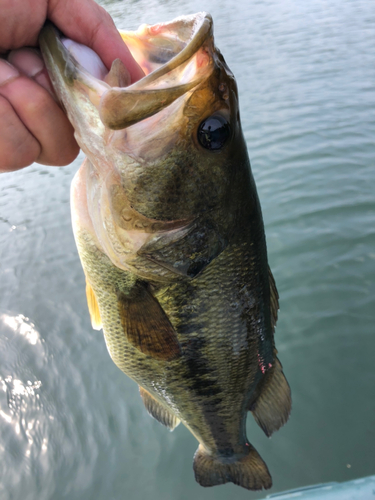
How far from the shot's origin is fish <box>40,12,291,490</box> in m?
1.12

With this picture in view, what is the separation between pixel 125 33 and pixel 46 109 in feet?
1.42

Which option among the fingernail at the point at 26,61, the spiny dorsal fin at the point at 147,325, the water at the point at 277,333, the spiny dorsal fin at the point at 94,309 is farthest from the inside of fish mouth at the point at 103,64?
the water at the point at 277,333

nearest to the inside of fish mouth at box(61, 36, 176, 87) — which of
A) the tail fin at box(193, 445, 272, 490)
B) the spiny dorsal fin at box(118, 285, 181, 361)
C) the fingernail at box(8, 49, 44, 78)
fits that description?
the fingernail at box(8, 49, 44, 78)

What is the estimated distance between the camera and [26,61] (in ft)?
3.90

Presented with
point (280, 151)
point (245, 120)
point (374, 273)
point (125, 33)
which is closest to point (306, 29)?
point (245, 120)

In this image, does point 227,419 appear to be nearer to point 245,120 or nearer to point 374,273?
point 374,273

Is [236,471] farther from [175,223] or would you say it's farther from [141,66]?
[141,66]

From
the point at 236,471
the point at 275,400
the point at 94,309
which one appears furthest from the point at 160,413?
the point at 94,309

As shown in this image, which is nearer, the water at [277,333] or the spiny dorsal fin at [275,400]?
the spiny dorsal fin at [275,400]

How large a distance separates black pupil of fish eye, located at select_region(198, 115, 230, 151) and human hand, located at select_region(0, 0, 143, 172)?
1.04ft

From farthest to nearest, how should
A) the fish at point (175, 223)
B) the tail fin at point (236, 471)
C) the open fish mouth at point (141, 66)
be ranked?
1. the tail fin at point (236, 471)
2. the fish at point (175, 223)
3. the open fish mouth at point (141, 66)

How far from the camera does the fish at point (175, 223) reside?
112 centimetres

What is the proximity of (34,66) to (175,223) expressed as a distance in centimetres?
68

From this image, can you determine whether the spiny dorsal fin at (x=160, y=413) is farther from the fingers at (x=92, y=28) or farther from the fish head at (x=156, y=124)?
the fingers at (x=92, y=28)
